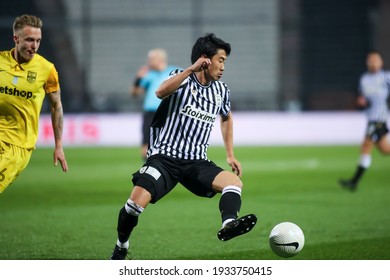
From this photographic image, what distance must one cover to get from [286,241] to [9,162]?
2333 mm

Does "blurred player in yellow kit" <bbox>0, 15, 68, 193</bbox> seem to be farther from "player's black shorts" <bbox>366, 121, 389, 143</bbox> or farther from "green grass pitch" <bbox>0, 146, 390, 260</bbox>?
"player's black shorts" <bbox>366, 121, 389, 143</bbox>

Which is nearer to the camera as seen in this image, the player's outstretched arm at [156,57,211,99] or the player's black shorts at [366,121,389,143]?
the player's outstretched arm at [156,57,211,99]

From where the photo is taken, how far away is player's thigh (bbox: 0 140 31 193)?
6.53 m

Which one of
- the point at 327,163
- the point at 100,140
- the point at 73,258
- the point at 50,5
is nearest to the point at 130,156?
the point at 100,140

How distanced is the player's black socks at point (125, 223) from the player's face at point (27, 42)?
1469 mm

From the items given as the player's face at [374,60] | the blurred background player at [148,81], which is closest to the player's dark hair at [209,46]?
the blurred background player at [148,81]

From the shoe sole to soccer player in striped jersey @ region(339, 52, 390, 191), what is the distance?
276 inches

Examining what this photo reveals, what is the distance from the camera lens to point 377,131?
13367 millimetres

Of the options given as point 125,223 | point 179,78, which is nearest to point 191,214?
point 125,223

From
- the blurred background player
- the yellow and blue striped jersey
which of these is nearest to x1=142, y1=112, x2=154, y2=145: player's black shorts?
the blurred background player

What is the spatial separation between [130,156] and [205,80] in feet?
42.0

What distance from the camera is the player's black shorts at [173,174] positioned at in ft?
21.1

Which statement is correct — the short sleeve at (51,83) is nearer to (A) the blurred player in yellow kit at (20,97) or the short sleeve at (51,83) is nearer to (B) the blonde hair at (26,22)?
(A) the blurred player in yellow kit at (20,97)

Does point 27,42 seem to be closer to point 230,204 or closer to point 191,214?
point 230,204
